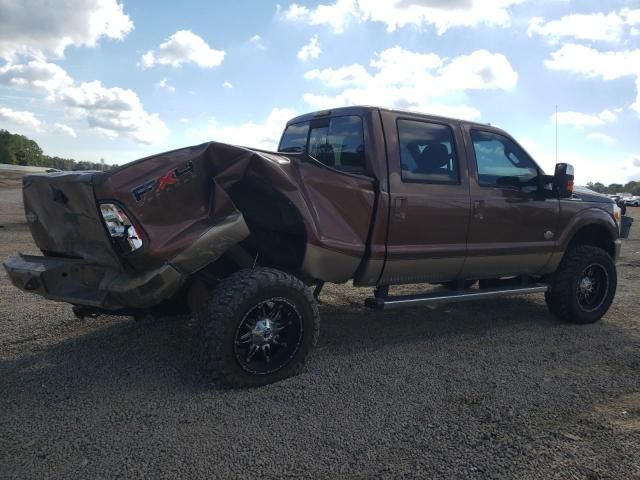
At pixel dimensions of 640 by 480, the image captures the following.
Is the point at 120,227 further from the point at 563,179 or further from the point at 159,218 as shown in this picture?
the point at 563,179

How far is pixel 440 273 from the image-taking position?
4.96 m

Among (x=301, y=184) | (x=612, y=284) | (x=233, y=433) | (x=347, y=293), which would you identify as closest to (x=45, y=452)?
(x=233, y=433)

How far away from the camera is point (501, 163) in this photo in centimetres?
527

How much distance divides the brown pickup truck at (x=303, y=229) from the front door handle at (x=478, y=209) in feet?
0.05

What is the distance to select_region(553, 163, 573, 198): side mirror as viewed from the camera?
5.39 m

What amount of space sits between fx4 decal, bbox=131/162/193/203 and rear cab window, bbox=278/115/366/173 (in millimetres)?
1476

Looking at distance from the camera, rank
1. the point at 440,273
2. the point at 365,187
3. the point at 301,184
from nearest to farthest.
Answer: the point at 301,184 < the point at 365,187 < the point at 440,273

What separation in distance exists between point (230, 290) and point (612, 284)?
4516mm

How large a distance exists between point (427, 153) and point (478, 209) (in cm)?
74

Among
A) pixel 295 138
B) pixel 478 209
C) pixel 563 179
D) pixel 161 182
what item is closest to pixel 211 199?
pixel 161 182

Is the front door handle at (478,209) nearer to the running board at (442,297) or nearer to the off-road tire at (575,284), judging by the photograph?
the running board at (442,297)

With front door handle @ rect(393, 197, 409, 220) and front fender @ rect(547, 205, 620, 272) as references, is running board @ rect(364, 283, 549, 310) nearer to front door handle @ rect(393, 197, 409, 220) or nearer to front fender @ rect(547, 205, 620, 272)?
front fender @ rect(547, 205, 620, 272)

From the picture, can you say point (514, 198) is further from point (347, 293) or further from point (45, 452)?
point (45, 452)

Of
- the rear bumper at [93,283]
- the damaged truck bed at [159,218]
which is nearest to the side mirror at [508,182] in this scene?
the damaged truck bed at [159,218]
